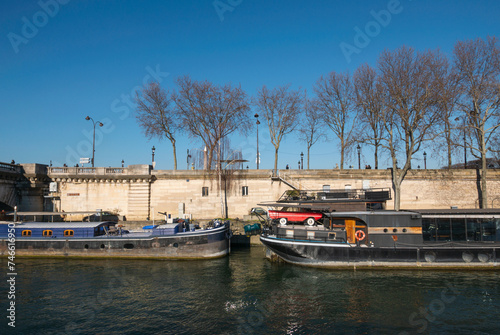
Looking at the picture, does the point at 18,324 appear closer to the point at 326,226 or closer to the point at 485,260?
the point at 326,226

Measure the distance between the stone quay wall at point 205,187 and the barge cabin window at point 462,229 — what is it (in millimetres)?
16325

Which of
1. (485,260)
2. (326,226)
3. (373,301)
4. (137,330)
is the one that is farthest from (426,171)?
(137,330)

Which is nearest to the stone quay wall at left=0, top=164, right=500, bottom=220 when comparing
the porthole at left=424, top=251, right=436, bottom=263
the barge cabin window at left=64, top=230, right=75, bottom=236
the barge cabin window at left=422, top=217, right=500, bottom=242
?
the barge cabin window at left=64, top=230, right=75, bottom=236

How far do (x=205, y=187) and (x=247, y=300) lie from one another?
2513cm

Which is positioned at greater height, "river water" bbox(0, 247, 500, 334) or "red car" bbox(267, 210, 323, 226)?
"red car" bbox(267, 210, 323, 226)

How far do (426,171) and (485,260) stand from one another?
19795mm

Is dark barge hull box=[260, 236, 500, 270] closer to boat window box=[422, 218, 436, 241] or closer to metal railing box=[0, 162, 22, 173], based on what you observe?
boat window box=[422, 218, 436, 241]

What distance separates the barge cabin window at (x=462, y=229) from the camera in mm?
24484

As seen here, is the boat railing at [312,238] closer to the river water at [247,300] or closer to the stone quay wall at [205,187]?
the river water at [247,300]

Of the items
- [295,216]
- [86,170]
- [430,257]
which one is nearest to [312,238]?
[295,216]

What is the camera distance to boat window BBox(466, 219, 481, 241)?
24.5m

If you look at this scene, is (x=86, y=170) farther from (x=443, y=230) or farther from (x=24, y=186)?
(x=443, y=230)

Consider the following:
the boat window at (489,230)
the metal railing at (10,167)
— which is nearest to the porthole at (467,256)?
the boat window at (489,230)

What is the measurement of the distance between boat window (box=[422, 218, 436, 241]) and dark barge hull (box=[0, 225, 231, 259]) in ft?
54.4
